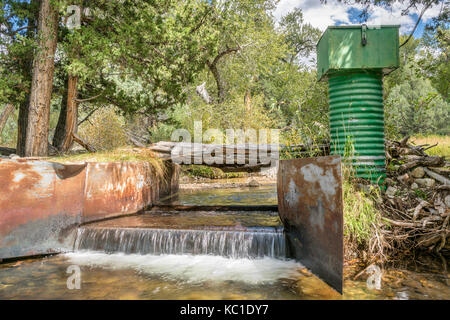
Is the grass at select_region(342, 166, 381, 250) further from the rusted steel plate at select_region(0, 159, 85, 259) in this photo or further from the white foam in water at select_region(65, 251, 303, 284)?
the rusted steel plate at select_region(0, 159, 85, 259)

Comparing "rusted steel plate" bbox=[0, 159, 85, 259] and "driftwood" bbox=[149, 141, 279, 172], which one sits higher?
"driftwood" bbox=[149, 141, 279, 172]

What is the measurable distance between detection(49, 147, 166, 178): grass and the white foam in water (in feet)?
6.23

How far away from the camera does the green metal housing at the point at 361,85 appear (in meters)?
3.93

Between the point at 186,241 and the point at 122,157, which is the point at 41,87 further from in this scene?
the point at 186,241

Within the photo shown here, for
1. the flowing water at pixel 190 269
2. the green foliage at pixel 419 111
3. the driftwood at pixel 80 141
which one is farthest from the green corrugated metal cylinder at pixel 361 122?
the green foliage at pixel 419 111

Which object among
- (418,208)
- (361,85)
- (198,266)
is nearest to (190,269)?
(198,266)

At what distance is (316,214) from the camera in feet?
11.3

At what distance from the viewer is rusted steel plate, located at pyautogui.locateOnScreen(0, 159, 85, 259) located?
4148mm

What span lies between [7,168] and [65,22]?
207 inches

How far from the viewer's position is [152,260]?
4.20m

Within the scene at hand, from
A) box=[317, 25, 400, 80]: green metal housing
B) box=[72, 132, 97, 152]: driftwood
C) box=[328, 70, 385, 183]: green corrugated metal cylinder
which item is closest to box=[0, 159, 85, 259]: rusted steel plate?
box=[72, 132, 97, 152]: driftwood

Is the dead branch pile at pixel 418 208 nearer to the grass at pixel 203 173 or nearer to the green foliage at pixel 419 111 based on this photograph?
the grass at pixel 203 173

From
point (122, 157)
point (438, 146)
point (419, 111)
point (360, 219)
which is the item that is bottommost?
point (360, 219)

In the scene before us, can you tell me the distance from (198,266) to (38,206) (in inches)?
Result: 94.7
